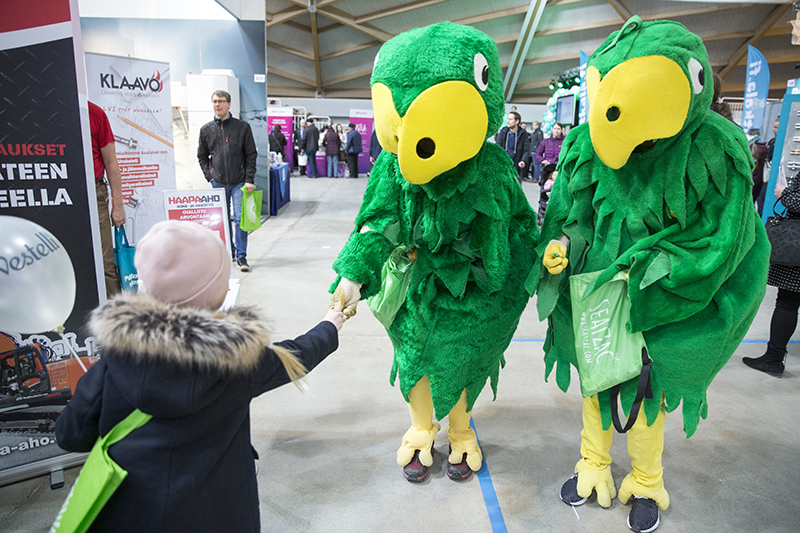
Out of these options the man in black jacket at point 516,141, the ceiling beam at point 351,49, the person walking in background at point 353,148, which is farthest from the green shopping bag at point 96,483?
the ceiling beam at point 351,49

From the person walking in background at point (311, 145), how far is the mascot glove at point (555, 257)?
11.8 metres

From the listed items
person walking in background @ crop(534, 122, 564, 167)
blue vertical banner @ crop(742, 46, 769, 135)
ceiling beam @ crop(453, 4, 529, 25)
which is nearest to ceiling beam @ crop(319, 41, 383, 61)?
ceiling beam @ crop(453, 4, 529, 25)

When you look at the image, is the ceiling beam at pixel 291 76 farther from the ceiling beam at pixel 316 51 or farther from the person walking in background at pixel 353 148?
the person walking in background at pixel 353 148

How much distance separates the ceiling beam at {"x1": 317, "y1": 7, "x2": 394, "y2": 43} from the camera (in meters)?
16.0

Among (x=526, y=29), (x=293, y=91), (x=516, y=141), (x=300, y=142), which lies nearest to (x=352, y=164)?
(x=300, y=142)

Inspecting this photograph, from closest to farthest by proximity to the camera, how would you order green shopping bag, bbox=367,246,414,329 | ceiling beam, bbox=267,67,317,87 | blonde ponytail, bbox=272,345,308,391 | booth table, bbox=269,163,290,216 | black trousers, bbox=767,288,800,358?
blonde ponytail, bbox=272,345,308,391, green shopping bag, bbox=367,246,414,329, black trousers, bbox=767,288,800,358, booth table, bbox=269,163,290,216, ceiling beam, bbox=267,67,317,87

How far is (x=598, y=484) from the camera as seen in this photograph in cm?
198

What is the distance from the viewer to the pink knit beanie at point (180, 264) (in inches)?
40.0

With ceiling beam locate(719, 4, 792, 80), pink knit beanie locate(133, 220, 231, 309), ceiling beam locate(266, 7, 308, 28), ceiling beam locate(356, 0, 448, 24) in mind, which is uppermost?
ceiling beam locate(356, 0, 448, 24)

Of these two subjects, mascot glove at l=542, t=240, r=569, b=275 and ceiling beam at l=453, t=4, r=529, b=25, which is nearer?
mascot glove at l=542, t=240, r=569, b=275

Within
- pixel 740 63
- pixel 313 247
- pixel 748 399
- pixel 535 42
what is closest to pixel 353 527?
pixel 748 399

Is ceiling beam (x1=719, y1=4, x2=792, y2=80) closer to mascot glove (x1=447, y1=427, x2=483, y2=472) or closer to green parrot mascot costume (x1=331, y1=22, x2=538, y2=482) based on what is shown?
green parrot mascot costume (x1=331, y1=22, x2=538, y2=482)

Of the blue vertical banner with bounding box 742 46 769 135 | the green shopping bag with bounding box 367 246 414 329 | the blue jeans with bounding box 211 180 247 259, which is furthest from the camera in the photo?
the blue vertical banner with bounding box 742 46 769 135

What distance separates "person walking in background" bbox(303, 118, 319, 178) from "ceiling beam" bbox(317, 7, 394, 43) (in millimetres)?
4135
